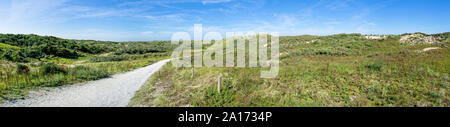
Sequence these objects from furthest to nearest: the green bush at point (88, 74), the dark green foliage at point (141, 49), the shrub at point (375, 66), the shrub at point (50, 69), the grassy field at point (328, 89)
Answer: the dark green foliage at point (141, 49) < the green bush at point (88, 74) < the shrub at point (50, 69) < the shrub at point (375, 66) < the grassy field at point (328, 89)

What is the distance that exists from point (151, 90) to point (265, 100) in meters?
6.71

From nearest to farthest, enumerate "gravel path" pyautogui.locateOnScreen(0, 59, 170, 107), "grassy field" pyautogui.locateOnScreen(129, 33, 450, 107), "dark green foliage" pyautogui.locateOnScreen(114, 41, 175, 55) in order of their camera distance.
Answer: "grassy field" pyautogui.locateOnScreen(129, 33, 450, 107)
"gravel path" pyautogui.locateOnScreen(0, 59, 170, 107)
"dark green foliage" pyautogui.locateOnScreen(114, 41, 175, 55)

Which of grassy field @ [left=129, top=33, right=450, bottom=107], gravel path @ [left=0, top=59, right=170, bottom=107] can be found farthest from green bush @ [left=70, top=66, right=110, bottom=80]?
grassy field @ [left=129, top=33, right=450, bottom=107]

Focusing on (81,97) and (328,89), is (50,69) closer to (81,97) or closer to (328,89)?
(81,97)

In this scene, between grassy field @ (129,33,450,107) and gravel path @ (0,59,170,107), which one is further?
gravel path @ (0,59,170,107)

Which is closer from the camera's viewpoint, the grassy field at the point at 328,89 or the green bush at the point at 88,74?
the grassy field at the point at 328,89

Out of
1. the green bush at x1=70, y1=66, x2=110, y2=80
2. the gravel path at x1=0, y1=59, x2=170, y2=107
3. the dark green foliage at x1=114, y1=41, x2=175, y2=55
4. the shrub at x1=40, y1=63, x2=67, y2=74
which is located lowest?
the gravel path at x1=0, y1=59, x2=170, y2=107

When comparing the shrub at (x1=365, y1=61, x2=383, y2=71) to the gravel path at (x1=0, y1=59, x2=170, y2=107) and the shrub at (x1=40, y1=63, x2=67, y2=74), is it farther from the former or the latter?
the shrub at (x1=40, y1=63, x2=67, y2=74)

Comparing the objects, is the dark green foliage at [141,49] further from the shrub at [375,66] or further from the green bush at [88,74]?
the shrub at [375,66]

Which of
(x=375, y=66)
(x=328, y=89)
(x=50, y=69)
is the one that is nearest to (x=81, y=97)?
(x=50, y=69)

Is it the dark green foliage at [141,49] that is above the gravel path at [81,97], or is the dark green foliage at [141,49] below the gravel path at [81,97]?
above

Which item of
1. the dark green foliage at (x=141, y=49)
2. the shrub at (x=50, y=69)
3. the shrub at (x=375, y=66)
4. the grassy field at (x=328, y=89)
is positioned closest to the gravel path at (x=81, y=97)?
the grassy field at (x=328, y=89)
